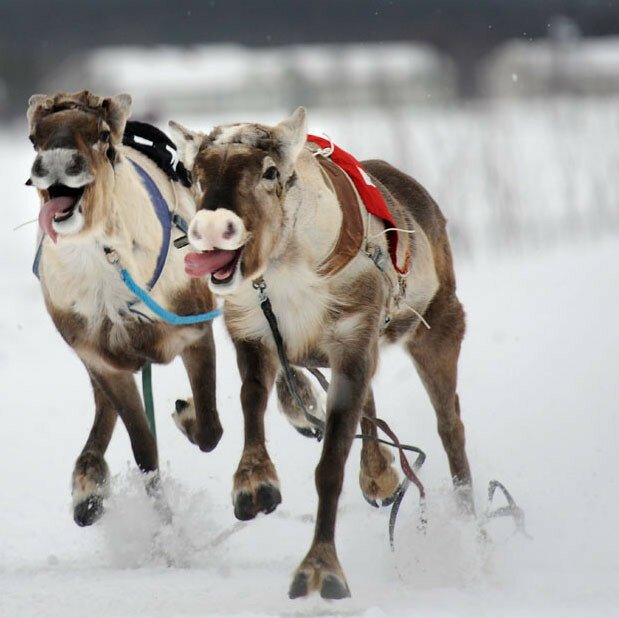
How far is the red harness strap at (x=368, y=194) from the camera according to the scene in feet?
16.1

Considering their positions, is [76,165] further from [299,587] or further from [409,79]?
[409,79]

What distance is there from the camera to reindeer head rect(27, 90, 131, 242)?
4.43 metres

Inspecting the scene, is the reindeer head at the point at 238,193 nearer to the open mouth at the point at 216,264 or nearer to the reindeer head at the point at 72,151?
the open mouth at the point at 216,264

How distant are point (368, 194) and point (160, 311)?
932mm

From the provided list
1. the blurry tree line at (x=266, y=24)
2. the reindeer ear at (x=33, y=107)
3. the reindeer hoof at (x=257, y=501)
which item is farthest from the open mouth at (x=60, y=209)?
the blurry tree line at (x=266, y=24)

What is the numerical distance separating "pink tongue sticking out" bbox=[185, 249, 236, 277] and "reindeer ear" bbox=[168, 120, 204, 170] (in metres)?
0.38

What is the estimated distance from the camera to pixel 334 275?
15.1ft

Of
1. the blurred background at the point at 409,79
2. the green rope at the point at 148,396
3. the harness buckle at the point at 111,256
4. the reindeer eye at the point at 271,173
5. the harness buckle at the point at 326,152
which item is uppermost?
the blurred background at the point at 409,79

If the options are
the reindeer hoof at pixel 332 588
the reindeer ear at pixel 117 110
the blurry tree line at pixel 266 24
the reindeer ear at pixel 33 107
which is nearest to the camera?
the reindeer hoof at pixel 332 588

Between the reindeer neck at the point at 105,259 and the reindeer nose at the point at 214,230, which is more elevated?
the reindeer neck at the point at 105,259

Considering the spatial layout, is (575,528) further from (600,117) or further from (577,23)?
(577,23)

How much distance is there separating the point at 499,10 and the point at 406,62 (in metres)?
1.93

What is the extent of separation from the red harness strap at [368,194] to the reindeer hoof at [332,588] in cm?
128

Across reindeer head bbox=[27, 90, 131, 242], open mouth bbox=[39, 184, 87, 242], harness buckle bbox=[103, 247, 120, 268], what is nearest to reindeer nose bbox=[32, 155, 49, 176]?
reindeer head bbox=[27, 90, 131, 242]
